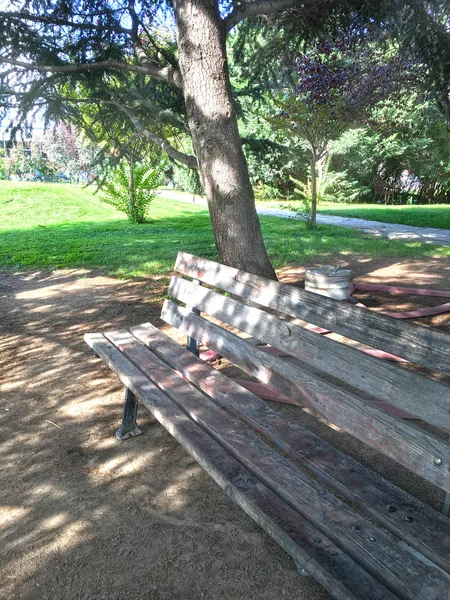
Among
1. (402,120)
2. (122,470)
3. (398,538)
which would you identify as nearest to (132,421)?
(122,470)

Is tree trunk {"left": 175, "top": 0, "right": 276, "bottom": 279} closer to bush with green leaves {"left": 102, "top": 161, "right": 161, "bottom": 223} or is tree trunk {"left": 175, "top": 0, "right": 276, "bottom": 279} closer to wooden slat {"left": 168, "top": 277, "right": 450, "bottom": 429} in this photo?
wooden slat {"left": 168, "top": 277, "right": 450, "bottom": 429}

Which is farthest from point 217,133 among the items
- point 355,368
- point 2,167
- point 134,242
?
point 2,167

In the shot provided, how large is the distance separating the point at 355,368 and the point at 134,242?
11073 mm

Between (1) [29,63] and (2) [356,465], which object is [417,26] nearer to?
(1) [29,63]

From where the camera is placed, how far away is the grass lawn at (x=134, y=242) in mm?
9922

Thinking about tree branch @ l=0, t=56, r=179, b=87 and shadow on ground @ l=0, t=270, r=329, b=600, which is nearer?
shadow on ground @ l=0, t=270, r=329, b=600

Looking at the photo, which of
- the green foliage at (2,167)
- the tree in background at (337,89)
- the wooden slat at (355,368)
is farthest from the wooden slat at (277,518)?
the green foliage at (2,167)

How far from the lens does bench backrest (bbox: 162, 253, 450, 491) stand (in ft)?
5.48

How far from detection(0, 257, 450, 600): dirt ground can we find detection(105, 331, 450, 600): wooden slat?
0.44 metres

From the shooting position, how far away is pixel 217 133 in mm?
5785

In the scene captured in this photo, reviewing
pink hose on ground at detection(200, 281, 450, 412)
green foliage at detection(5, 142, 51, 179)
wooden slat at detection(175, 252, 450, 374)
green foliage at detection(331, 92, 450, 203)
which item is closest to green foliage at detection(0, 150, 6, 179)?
green foliage at detection(5, 142, 51, 179)

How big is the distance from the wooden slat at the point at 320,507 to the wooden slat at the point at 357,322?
2.00 feet

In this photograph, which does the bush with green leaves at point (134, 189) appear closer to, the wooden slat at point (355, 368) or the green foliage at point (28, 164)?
the wooden slat at point (355, 368)

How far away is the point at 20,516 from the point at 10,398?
1645 millimetres
